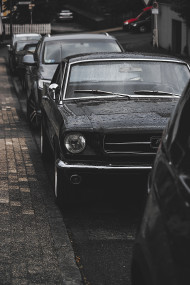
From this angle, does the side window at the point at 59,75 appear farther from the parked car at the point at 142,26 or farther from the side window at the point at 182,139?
the parked car at the point at 142,26

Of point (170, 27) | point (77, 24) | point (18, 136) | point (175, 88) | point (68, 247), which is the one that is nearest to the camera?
point (68, 247)

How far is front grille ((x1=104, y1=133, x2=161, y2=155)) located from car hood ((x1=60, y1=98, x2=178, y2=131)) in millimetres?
86

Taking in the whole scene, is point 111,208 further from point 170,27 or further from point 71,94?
point 170,27

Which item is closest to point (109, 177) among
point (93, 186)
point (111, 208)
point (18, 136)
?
point (93, 186)

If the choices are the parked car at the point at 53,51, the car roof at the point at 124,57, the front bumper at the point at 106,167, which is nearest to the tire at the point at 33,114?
the parked car at the point at 53,51

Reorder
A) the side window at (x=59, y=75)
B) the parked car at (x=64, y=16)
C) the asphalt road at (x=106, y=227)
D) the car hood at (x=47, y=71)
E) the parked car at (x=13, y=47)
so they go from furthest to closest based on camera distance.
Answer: the parked car at (x=64, y=16) → the parked car at (x=13, y=47) → the car hood at (x=47, y=71) → the side window at (x=59, y=75) → the asphalt road at (x=106, y=227)

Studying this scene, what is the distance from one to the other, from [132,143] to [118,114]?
470 mm

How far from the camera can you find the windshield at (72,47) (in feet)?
46.0

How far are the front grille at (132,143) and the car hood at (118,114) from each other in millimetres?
86

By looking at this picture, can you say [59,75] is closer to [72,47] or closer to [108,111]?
[108,111]

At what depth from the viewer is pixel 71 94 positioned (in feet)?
28.6

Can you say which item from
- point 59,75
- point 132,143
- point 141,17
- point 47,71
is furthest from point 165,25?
point 132,143

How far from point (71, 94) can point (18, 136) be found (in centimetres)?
460

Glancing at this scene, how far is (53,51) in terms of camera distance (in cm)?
1428
